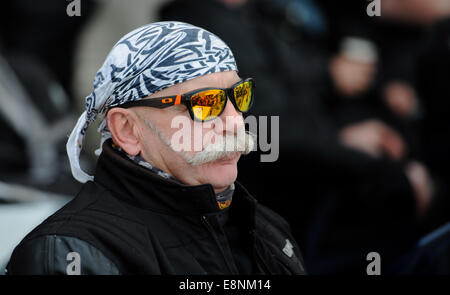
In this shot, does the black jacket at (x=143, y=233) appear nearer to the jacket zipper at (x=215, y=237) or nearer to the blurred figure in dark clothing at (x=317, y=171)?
the jacket zipper at (x=215, y=237)

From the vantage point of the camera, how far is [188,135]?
1664 millimetres

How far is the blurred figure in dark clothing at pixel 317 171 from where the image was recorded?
2887mm

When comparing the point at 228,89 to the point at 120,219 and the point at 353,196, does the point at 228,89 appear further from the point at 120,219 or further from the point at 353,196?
the point at 353,196

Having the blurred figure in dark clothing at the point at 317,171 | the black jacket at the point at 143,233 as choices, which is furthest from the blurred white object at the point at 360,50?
the black jacket at the point at 143,233

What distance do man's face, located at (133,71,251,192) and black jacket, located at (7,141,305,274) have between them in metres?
0.09

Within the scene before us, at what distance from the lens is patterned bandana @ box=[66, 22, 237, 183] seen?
1.61 metres

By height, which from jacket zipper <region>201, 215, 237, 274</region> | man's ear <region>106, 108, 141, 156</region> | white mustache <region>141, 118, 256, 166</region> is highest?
man's ear <region>106, 108, 141, 156</region>

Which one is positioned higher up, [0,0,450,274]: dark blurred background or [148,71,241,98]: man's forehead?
[148,71,241,98]: man's forehead

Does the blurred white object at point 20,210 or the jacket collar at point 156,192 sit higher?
the jacket collar at point 156,192

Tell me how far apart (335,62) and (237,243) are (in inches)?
107

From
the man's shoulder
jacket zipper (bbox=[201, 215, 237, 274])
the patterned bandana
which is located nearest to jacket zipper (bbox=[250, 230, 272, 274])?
jacket zipper (bbox=[201, 215, 237, 274])

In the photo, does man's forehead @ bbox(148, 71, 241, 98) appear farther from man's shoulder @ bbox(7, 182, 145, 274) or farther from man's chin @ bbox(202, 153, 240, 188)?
man's shoulder @ bbox(7, 182, 145, 274)

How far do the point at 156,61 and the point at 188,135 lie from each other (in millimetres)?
249
